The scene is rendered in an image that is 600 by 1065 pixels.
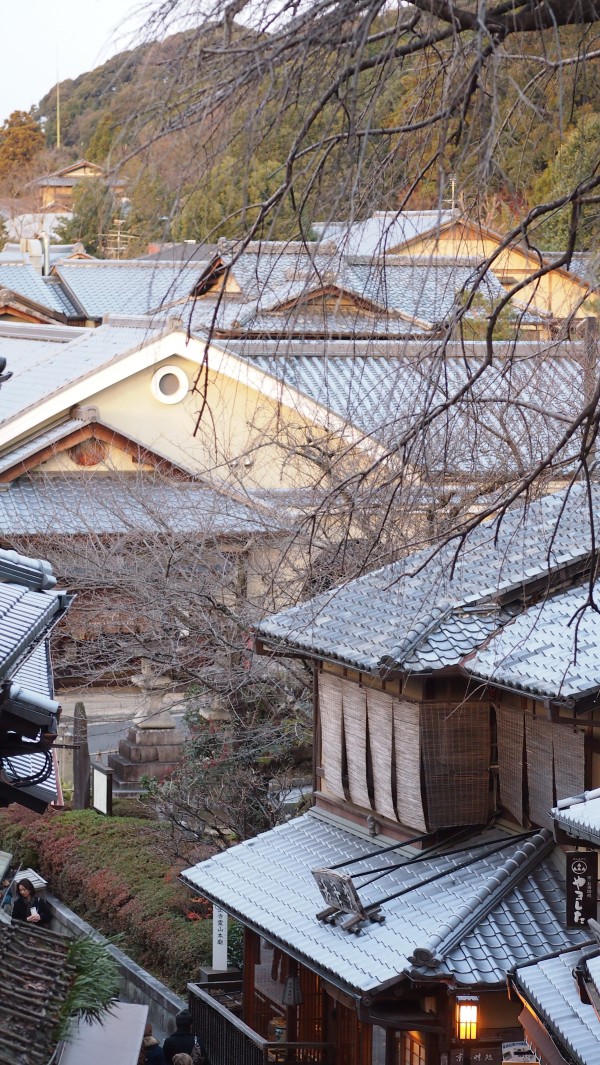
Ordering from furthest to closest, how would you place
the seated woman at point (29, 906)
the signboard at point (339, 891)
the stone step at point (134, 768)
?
the stone step at point (134, 768) < the seated woman at point (29, 906) < the signboard at point (339, 891)

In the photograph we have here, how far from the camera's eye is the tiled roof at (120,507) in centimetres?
1759

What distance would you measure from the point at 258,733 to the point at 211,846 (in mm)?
1726

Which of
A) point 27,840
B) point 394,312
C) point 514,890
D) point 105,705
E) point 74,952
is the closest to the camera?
point 74,952

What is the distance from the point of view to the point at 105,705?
22.4m

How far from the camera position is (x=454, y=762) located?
1151cm

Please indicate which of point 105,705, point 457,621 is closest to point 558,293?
point 105,705

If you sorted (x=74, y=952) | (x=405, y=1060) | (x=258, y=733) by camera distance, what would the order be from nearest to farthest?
(x=74, y=952), (x=405, y=1060), (x=258, y=733)

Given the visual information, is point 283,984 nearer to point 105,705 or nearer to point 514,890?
point 514,890

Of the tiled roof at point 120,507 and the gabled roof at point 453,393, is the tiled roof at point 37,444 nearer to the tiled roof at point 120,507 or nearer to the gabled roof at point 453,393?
the tiled roof at point 120,507

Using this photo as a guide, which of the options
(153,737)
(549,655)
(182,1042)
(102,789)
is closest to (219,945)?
(182,1042)

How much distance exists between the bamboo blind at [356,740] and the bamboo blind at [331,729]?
116mm

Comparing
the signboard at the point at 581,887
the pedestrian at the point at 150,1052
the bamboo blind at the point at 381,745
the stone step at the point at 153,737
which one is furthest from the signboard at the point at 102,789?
the signboard at the point at 581,887

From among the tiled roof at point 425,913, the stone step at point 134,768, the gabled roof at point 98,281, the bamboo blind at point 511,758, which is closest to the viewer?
the tiled roof at point 425,913

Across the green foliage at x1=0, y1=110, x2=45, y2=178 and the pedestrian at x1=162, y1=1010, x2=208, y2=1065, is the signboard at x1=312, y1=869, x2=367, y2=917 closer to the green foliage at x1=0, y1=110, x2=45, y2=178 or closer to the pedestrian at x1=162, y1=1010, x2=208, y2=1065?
the pedestrian at x1=162, y1=1010, x2=208, y2=1065
